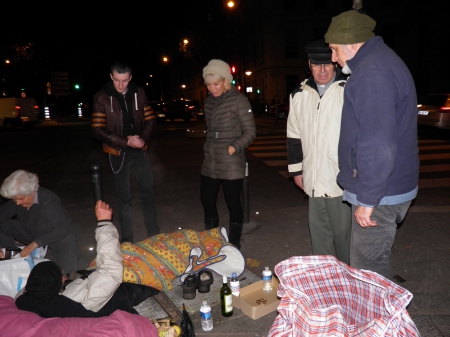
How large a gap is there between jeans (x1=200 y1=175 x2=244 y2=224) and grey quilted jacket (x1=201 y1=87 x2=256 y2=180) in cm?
8

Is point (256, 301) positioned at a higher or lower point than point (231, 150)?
lower

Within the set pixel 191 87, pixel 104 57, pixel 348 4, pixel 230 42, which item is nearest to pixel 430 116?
pixel 230 42

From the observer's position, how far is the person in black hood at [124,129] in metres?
4.41

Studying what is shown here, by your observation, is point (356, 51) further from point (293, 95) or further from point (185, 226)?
point (185, 226)

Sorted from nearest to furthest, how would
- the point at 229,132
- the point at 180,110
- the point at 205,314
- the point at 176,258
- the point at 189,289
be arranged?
the point at 205,314, the point at 189,289, the point at 176,258, the point at 229,132, the point at 180,110

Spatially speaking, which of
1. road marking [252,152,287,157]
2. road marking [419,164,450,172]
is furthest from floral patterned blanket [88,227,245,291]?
road marking [252,152,287,157]

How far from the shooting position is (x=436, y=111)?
14.6 metres

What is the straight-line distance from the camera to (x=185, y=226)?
5.73 metres

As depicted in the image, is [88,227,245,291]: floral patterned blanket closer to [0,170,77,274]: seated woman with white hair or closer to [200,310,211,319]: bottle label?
[0,170,77,274]: seated woman with white hair

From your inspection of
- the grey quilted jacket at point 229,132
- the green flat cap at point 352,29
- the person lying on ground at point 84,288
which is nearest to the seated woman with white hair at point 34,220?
the person lying on ground at point 84,288

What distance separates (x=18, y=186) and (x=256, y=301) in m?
2.34

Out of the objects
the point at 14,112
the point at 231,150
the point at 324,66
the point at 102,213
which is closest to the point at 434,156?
the point at 231,150

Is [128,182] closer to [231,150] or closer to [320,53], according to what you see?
[231,150]

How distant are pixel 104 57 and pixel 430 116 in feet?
117
